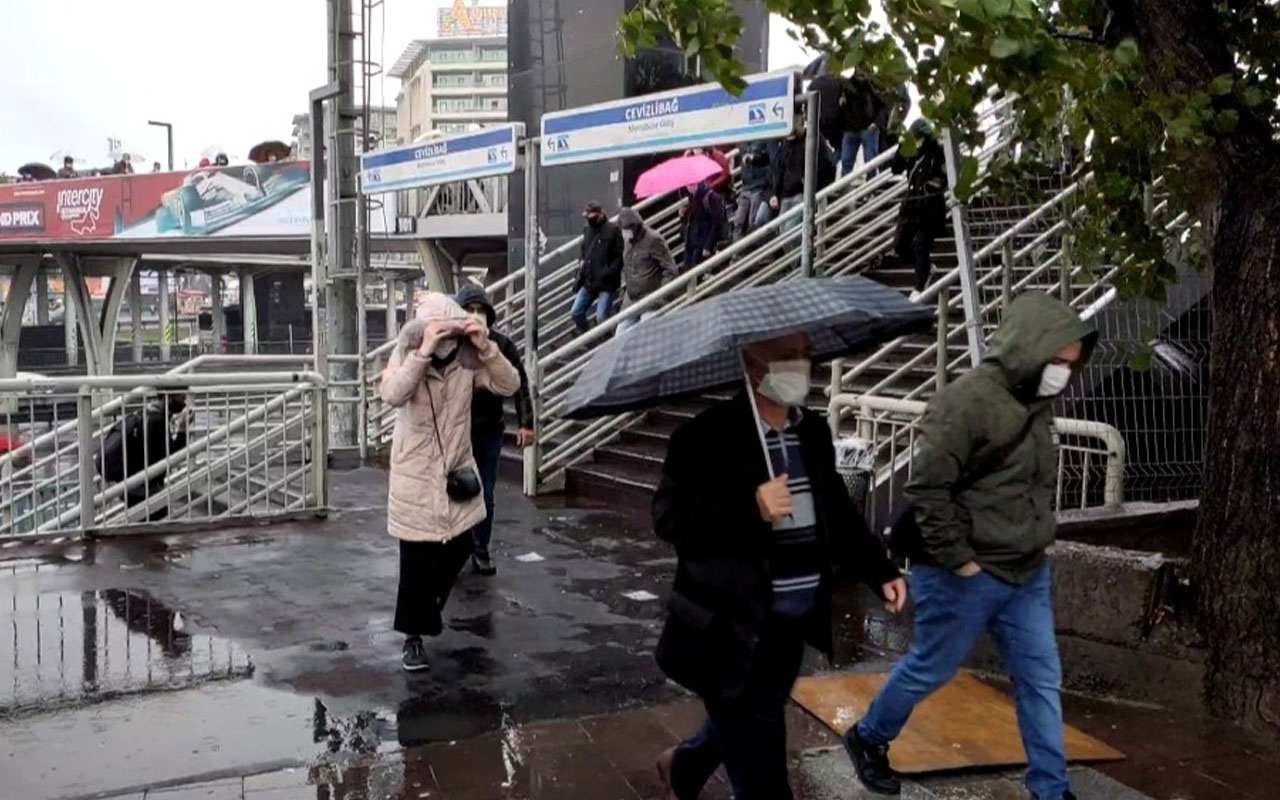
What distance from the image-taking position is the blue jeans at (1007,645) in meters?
4.07

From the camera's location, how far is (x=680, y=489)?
3.58m

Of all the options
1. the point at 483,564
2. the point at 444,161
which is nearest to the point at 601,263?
the point at 444,161

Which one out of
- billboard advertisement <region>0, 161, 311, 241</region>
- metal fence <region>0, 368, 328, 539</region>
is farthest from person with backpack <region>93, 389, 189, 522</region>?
billboard advertisement <region>0, 161, 311, 241</region>

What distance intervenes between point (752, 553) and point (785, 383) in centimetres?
50

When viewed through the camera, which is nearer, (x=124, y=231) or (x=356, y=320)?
(x=356, y=320)

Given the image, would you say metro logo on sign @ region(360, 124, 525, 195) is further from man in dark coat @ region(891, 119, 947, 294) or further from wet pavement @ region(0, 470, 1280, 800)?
wet pavement @ region(0, 470, 1280, 800)

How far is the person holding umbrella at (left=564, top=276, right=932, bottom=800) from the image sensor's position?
350cm

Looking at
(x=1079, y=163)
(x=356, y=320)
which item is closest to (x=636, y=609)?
(x=1079, y=163)

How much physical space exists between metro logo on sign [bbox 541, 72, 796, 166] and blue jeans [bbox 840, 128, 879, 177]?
16.1ft

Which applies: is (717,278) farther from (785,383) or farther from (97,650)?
(785,383)

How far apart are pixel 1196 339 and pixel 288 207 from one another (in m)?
23.9

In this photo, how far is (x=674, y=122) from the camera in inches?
308

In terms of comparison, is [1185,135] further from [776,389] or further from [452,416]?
[452,416]

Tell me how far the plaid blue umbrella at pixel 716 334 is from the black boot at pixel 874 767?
1.52 meters
